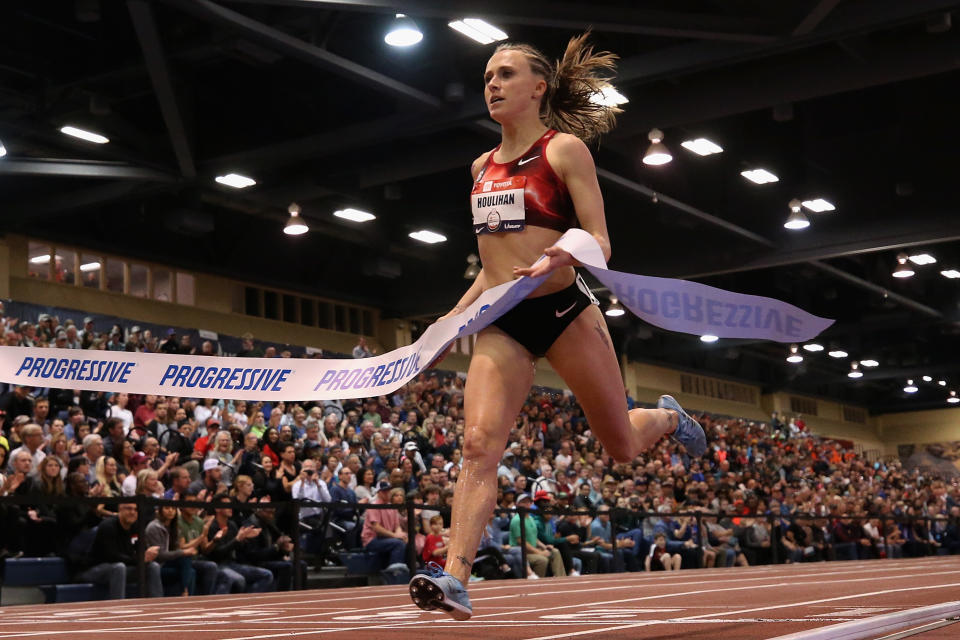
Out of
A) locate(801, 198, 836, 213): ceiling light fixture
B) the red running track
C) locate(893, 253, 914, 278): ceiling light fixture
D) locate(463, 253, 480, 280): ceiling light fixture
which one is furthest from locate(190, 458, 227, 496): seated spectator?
locate(893, 253, 914, 278): ceiling light fixture

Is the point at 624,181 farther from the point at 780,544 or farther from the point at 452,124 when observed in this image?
the point at 780,544

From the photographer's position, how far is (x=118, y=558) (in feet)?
31.8

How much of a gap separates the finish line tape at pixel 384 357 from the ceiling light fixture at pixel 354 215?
1519 cm

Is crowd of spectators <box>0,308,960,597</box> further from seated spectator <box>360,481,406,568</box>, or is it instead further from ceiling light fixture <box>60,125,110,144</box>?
ceiling light fixture <box>60,125,110,144</box>

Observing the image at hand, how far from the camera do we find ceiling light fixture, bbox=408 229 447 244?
21.9 metres

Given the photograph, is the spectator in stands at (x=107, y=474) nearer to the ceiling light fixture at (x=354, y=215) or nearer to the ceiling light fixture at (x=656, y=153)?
the ceiling light fixture at (x=656, y=153)

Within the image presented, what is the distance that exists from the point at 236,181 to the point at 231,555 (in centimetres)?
796

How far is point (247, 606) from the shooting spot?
7297mm

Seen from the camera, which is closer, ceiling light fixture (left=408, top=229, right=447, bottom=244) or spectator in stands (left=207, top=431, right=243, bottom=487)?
spectator in stands (left=207, top=431, right=243, bottom=487)

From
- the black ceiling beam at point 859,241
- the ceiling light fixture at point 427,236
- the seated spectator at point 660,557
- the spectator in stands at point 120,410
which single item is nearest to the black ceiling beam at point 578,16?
the spectator in stands at point 120,410

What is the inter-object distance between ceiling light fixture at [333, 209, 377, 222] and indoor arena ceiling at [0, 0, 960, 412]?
0.21 meters

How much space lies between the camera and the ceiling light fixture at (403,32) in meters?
12.3

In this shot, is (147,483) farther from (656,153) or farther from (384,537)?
(656,153)

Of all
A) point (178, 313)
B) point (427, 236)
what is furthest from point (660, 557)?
point (178, 313)
